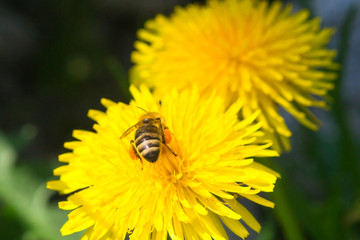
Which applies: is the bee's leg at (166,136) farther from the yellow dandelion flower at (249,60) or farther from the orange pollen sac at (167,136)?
the yellow dandelion flower at (249,60)

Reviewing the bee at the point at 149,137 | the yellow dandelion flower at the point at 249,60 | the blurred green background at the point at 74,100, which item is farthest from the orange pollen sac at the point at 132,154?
the blurred green background at the point at 74,100

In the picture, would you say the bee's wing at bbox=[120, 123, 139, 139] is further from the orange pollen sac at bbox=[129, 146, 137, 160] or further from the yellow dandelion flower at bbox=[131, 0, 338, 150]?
the yellow dandelion flower at bbox=[131, 0, 338, 150]

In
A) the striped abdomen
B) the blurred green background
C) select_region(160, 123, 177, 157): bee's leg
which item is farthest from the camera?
the blurred green background

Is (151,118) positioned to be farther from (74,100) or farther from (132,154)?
(74,100)

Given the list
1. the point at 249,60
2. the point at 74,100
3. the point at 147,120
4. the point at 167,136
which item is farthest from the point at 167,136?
the point at 74,100

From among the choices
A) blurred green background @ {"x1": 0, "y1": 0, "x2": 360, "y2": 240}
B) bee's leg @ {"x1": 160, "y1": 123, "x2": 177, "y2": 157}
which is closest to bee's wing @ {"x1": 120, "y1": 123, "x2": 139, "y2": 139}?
bee's leg @ {"x1": 160, "y1": 123, "x2": 177, "y2": 157}

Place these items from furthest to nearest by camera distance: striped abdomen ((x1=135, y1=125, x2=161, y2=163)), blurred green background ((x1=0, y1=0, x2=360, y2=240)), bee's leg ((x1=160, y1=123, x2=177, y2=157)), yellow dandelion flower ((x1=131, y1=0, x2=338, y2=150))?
blurred green background ((x1=0, y1=0, x2=360, y2=240)), yellow dandelion flower ((x1=131, y1=0, x2=338, y2=150)), bee's leg ((x1=160, y1=123, x2=177, y2=157)), striped abdomen ((x1=135, y1=125, x2=161, y2=163))

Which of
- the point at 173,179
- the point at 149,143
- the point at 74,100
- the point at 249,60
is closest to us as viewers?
the point at 149,143

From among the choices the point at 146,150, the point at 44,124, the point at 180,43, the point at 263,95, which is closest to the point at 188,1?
the point at 44,124
